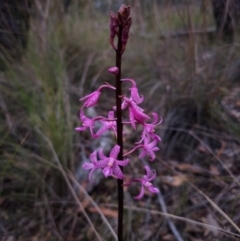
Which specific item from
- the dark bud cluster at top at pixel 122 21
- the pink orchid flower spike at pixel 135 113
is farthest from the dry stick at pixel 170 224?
the dark bud cluster at top at pixel 122 21

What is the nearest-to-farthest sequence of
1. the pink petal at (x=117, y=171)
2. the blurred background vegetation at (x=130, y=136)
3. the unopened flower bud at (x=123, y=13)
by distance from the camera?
the unopened flower bud at (x=123, y=13) → the pink petal at (x=117, y=171) → the blurred background vegetation at (x=130, y=136)

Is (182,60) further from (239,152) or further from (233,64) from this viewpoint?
(239,152)

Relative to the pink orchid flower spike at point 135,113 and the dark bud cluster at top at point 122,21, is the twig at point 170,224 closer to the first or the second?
the pink orchid flower spike at point 135,113

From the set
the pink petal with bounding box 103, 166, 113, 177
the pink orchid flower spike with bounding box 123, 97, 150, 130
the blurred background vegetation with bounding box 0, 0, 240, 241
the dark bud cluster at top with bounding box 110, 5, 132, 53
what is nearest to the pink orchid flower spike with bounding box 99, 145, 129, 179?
the pink petal with bounding box 103, 166, 113, 177

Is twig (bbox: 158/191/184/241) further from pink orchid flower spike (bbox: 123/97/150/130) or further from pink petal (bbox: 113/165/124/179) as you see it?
pink orchid flower spike (bbox: 123/97/150/130)

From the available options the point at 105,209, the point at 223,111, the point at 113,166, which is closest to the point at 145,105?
the point at 223,111

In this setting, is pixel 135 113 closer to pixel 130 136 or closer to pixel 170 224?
pixel 170 224

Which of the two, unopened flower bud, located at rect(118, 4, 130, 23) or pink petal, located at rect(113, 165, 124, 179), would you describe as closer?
unopened flower bud, located at rect(118, 4, 130, 23)

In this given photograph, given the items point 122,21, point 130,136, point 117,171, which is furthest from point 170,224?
point 122,21
